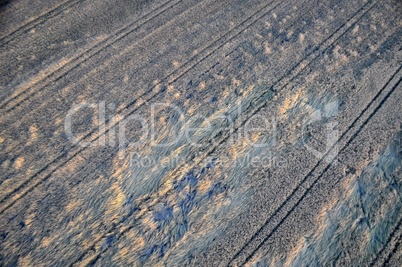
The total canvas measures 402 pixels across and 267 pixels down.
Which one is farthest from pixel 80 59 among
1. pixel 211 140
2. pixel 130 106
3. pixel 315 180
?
pixel 315 180

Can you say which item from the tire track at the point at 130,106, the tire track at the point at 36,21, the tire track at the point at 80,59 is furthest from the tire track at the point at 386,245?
the tire track at the point at 36,21

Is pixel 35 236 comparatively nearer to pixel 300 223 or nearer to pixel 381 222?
pixel 300 223

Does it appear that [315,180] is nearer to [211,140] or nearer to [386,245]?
[386,245]

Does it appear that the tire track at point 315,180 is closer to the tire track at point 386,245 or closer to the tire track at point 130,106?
the tire track at point 386,245

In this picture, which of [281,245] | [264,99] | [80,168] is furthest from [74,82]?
[281,245]

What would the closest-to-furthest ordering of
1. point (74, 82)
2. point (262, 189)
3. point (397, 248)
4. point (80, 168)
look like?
point (397, 248) < point (262, 189) < point (80, 168) < point (74, 82)
